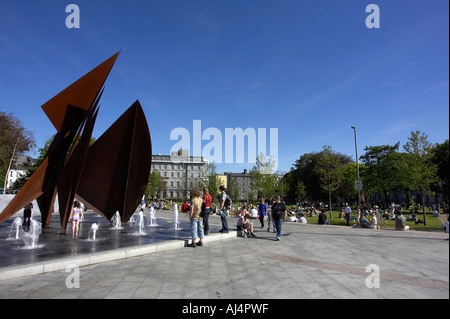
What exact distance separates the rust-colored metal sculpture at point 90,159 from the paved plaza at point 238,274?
327cm

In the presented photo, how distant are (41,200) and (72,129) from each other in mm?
3833

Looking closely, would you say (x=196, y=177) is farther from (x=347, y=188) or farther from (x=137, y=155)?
→ (x=137, y=155)

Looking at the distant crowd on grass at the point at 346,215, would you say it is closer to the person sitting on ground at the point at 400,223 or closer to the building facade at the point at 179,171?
the person sitting on ground at the point at 400,223

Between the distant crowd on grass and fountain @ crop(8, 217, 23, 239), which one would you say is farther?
the distant crowd on grass

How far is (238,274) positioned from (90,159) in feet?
33.6

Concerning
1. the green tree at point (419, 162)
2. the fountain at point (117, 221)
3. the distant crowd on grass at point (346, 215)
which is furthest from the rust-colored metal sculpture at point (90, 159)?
the green tree at point (419, 162)

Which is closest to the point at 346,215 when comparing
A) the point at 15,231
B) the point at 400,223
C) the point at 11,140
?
the point at 400,223

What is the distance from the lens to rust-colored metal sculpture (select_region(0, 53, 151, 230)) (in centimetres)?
1083

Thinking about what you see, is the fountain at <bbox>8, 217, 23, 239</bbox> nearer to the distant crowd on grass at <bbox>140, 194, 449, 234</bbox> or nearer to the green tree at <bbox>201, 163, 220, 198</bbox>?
the distant crowd on grass at <bbox>140, 194, 449, 234</bbox>

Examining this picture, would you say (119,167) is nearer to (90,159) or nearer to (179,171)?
(90,159)

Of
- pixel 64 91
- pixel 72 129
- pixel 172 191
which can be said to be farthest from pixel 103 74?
pixel 172 191

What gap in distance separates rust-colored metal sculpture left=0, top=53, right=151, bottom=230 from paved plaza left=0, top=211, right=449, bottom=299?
3268 millimetres

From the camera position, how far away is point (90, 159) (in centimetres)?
1263

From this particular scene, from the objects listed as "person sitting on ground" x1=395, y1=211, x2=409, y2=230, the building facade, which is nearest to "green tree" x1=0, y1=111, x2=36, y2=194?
"person sitting on ground" x1=395, y1=211, x2=409, y2=230
